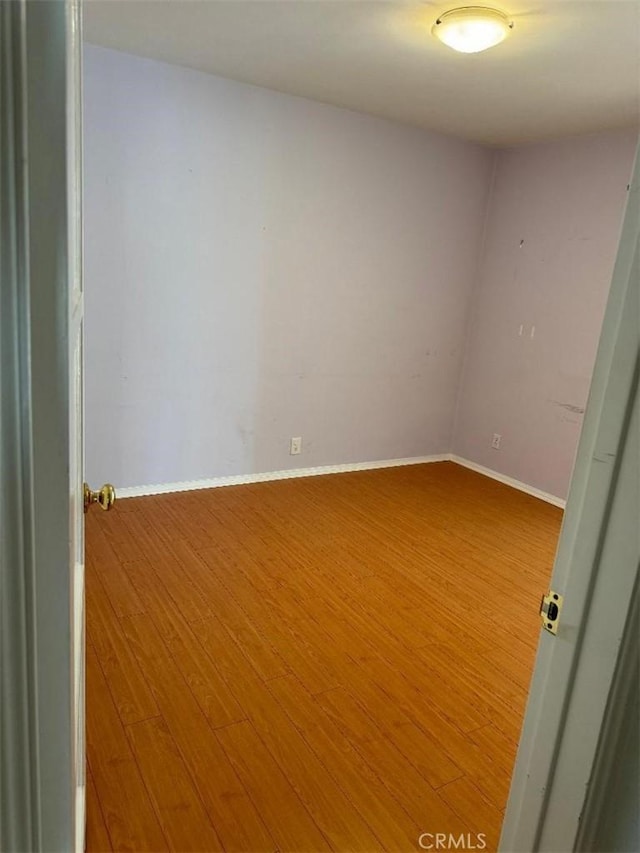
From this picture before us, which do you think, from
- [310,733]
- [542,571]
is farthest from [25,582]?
[542,571]

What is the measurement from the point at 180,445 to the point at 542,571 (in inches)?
87.0

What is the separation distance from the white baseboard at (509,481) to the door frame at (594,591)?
10.8 feet

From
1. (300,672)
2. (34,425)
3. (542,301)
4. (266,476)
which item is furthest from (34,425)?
(542,301)

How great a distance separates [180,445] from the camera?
12.1 feet

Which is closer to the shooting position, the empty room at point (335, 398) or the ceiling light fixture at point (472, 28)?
the empty room at point (335, 398)

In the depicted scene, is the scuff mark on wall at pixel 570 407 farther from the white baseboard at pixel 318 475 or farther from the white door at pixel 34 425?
the white door at pixel 34 425

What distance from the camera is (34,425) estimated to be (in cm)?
62

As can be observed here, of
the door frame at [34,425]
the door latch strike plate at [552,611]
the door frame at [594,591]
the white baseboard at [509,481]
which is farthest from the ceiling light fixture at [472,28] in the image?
the white baseboard at [509,481]

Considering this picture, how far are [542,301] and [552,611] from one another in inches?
145

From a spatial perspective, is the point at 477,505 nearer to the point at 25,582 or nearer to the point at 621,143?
the point at 621,143
